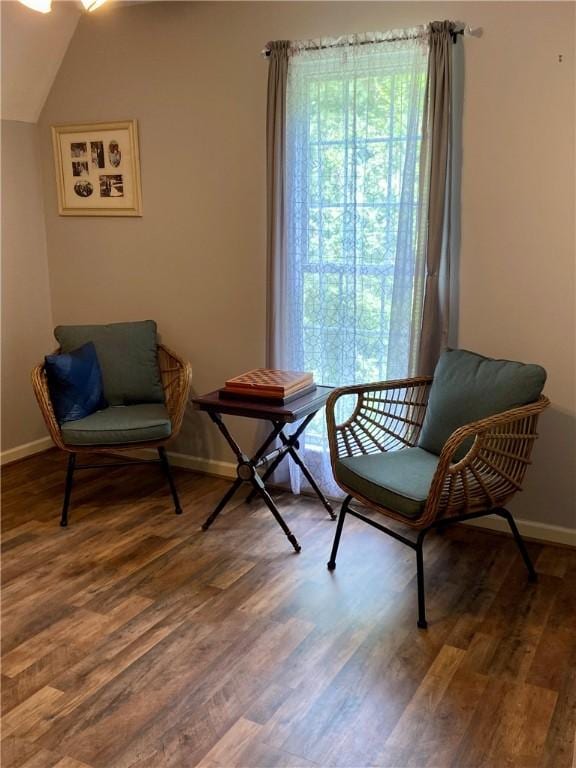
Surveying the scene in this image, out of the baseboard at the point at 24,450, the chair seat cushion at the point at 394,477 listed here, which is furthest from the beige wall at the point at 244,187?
the baseboard at the point at 24,450

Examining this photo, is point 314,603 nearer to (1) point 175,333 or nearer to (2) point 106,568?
(2) point 106,568

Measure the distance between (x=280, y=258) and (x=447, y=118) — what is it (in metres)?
0.99

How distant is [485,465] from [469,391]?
32cm

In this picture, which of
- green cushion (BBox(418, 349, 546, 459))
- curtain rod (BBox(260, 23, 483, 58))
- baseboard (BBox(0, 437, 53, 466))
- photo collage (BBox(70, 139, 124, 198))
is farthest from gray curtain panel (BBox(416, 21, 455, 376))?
baseboard (BBox(0, 437, 53, 466))

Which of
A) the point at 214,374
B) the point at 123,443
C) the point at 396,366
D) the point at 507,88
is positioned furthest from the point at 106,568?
the point at 507,88

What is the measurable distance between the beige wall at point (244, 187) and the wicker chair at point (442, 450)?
398 millimetres

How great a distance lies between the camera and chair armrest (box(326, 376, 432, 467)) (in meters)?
3.02

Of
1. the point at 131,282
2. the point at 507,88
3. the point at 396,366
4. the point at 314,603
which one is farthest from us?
the point at 131,282

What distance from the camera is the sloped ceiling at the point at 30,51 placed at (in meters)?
3.65

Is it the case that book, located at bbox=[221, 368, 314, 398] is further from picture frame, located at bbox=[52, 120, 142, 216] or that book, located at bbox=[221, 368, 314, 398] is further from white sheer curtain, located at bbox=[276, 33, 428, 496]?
picture frame, located at bbox=[52, 120, 142, 216]

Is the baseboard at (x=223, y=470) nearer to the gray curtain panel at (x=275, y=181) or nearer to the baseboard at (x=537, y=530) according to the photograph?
the baseboard at (x=537, y=530)

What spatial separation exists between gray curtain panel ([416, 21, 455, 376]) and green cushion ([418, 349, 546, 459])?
156 millimetres

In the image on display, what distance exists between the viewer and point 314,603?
2.70 meters

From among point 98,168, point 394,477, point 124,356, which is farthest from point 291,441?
point 98,168
